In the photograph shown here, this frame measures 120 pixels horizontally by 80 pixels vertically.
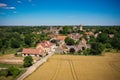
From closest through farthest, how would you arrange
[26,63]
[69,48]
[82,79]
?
[82,79]
[26,63]
[69,48]

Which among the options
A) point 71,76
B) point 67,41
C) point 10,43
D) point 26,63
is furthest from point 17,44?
point 71,76

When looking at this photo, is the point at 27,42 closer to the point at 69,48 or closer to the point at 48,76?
the point at 69,48

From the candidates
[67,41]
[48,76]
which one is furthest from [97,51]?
[48,76]

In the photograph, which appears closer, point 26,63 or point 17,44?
point 26,63

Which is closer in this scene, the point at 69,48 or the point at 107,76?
the point at 107,76

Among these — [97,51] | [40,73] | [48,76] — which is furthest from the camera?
[97,51]

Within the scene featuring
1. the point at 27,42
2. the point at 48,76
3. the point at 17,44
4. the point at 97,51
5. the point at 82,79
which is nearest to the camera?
the point at 82,79

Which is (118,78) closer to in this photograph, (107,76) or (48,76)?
(107,76)

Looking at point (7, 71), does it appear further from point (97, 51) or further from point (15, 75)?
point (97, 51)

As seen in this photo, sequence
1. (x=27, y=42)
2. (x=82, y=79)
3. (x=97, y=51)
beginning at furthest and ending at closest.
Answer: (x=27, y=42)
(x=97, y=51)
(x=82, y=79)
